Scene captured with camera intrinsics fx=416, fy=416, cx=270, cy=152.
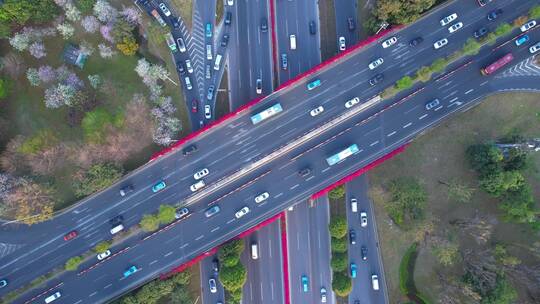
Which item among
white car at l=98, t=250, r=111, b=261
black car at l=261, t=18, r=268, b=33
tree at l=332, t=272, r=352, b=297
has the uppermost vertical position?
black car at l=261, t=18, r=268, b=33

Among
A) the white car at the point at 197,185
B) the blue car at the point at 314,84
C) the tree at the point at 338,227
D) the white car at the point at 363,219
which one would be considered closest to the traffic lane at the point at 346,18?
the blue car at the point at 314,84

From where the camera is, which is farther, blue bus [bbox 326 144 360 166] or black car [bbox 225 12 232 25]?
black car [bbox 225 12 232 25]

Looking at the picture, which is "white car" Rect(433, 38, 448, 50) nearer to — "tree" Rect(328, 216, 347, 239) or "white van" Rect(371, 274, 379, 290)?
"tree" Rect(328, 216, 347, 239)

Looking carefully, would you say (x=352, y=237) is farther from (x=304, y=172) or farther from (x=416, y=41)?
(x=416, y=41)

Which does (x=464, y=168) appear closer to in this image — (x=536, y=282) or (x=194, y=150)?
(x=536, y=282)

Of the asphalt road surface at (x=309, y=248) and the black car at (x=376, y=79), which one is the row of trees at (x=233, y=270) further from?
the black car at (x=376, y=79)

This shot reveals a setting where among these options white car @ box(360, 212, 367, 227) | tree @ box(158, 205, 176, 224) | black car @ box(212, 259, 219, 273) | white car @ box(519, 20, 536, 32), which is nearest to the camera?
tree @ box(158, 205, 176, 224)

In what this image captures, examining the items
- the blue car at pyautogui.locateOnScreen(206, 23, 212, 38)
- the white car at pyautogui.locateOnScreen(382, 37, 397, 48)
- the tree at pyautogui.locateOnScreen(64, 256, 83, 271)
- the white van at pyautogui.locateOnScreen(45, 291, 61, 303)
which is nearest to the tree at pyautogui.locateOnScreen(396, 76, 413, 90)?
the white car at pyautogui.locateOnScreen(382, 37, 397, 48)

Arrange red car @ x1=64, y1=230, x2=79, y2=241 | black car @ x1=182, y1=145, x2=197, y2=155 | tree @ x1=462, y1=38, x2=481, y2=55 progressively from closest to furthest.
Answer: tree @ x1=462, y1=38, x2=481, y2=55 < black car @ x1=182, y1=145, x2=197, y2=155 < red car @ x1=64, y1=230, x2=79, y2=241
